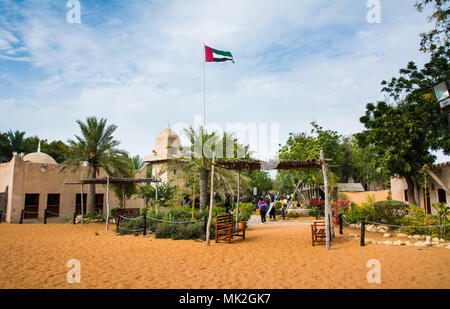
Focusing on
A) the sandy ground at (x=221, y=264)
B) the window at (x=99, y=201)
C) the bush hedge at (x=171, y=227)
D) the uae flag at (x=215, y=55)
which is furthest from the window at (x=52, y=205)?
the uae flag at (x=215, y=55)

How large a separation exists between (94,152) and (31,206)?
5625 millimetres

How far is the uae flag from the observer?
15.9 metres

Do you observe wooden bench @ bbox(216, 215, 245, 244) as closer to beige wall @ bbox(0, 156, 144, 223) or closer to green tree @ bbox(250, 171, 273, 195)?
beige wall @ bbox(0, 156, 144, 223)

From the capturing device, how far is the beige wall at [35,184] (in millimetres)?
19203

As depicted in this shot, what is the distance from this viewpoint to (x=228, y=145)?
800 inches

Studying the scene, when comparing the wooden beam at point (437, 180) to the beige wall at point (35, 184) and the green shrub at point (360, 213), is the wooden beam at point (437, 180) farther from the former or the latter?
the beige wall at point (35, 184)

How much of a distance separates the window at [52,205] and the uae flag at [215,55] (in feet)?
50.1

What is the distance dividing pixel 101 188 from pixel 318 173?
1830cm

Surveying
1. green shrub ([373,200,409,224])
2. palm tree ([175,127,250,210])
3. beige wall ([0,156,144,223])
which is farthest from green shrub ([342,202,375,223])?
beige wall ([0,156,144,223])

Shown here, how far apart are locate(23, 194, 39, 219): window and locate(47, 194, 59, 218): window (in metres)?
0.79

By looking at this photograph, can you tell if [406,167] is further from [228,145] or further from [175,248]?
[175,248]

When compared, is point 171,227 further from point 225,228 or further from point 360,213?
point 360,213

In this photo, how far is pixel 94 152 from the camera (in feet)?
67.2

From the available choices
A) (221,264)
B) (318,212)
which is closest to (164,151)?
(318,212)
